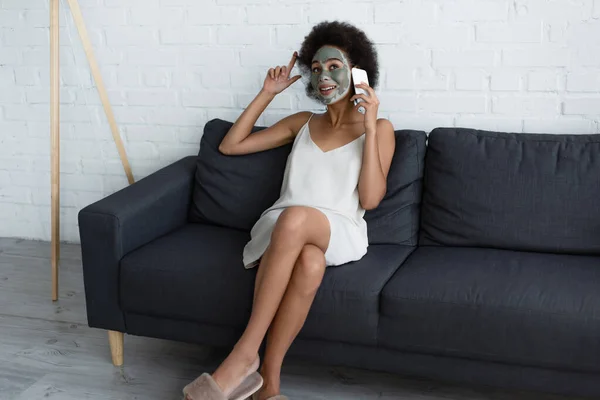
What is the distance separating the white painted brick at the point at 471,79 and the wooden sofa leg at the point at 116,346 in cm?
146

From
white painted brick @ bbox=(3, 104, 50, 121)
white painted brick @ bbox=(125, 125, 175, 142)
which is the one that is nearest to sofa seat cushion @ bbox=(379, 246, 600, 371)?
white painted brick @ bbox=(125, 125, 175, 142)

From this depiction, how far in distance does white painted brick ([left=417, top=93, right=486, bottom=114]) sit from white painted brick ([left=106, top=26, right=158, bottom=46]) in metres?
1.13

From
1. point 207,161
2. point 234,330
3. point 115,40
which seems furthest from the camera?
point 115,40

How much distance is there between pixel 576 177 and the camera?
8.18 feet

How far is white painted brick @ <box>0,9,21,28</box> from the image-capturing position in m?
3.51

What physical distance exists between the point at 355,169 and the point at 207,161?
629 millimetres

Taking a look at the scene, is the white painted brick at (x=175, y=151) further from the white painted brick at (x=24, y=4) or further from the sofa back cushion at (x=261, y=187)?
the white painted brick at (x=24, y=4)

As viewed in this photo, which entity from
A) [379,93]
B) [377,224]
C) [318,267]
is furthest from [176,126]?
[318,267]

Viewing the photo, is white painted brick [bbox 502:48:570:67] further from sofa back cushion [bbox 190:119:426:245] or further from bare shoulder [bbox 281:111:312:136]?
bare shoulder [bbox 281:111:312:136]

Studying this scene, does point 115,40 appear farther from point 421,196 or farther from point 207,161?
point 421,196

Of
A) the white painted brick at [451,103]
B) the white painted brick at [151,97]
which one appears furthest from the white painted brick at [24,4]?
the white painted brick at [451,103]

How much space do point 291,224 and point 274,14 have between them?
110 centimetres

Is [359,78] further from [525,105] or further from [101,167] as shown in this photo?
[101,167]

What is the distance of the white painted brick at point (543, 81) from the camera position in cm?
277
